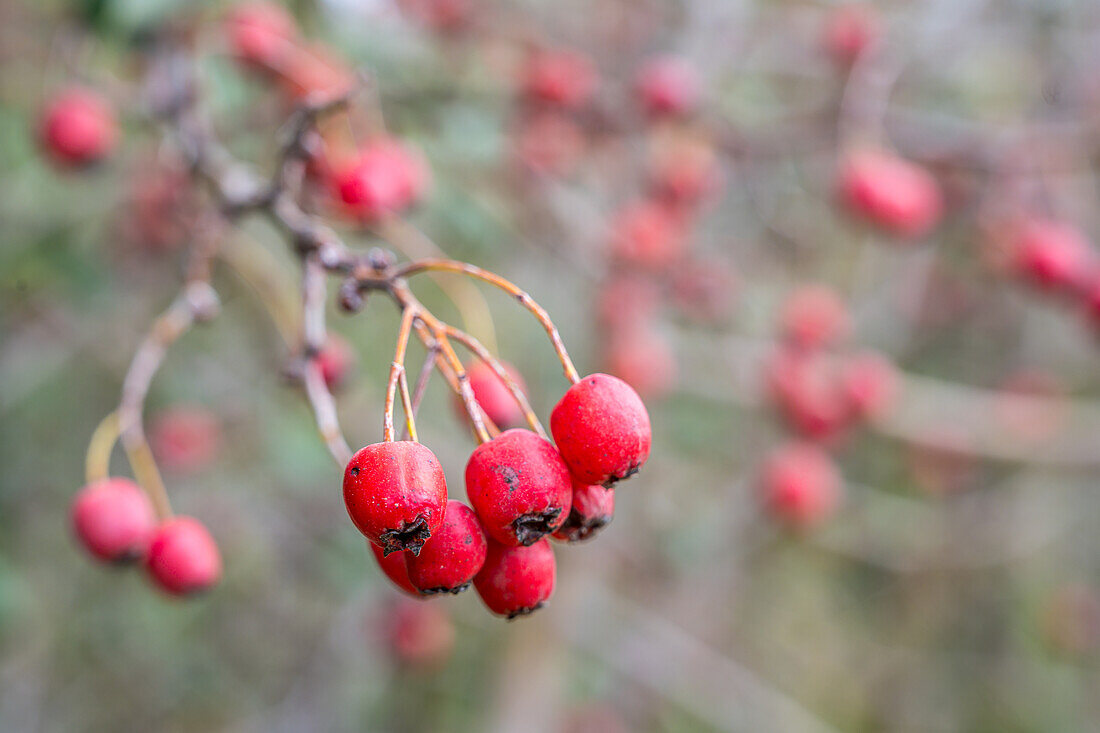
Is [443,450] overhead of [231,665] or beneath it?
overhead

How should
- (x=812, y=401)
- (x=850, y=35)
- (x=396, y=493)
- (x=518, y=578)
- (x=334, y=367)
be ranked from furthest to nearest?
(x=850, y=35)
(x=812, y=401)
(x=334, y=367)
(x=518, y=578)
(x=396, y=493)

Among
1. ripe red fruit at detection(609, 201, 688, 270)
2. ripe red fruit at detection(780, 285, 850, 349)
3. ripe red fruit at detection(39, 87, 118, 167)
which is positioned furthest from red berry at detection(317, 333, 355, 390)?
ripe red fruit at detection(780, 285, 850, 349)

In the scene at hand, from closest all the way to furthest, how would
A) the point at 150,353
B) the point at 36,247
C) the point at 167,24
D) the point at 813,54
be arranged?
the point at 150,353 → the point at 167,24 → the point at 36,247 → the point at 813,54

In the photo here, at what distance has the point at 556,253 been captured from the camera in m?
2.70

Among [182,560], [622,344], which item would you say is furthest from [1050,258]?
[182,560]

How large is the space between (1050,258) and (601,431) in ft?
7.20

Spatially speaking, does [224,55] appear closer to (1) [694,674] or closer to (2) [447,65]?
(2) [447,65]

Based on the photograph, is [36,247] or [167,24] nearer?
[167,24]

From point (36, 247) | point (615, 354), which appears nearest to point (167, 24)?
point (36, 247)

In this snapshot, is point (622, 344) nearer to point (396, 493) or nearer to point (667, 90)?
point (667, 90)

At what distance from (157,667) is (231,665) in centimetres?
35

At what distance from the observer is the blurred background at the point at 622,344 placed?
220 cm

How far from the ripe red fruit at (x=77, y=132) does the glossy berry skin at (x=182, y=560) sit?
3.22 ft

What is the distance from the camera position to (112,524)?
3.82 feet
